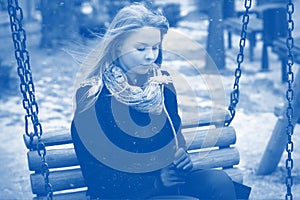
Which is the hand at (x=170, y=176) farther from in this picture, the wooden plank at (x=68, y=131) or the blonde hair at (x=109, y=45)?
the wooden plank at (x=68, y=131)

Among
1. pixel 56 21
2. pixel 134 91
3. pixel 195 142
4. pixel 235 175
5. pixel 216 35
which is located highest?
pixel 134 91

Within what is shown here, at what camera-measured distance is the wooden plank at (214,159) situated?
3.22 meters

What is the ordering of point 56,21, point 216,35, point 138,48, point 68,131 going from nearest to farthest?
point 138,48 < point 68,131 < point 216,35 < point 56,21

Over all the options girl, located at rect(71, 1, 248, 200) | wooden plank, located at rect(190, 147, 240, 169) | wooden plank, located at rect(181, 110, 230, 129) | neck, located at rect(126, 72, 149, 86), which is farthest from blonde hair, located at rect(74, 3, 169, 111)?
wooden plank, located at rect(190, 147, 240, 169)

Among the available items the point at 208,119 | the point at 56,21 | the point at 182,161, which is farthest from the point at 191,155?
Result: the point at 56,21

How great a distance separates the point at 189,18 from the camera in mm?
12500

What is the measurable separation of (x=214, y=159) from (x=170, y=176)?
2.19 feet

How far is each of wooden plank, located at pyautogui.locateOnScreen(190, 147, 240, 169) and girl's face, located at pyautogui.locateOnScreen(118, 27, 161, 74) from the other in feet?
2.96

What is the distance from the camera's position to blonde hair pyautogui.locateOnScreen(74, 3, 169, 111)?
2.51 meters

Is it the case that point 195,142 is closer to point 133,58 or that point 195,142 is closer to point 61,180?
point 61,180

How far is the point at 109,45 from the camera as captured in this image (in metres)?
2.54

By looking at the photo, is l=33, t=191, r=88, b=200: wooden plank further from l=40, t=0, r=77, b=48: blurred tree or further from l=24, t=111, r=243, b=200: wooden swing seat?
l=40, t=0, r=77, b=48: blurred tree

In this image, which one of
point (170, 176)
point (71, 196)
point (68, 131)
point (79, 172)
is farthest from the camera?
point (68, 131)

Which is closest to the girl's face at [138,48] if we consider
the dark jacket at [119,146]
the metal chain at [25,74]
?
the dark jacket at [119,146]
